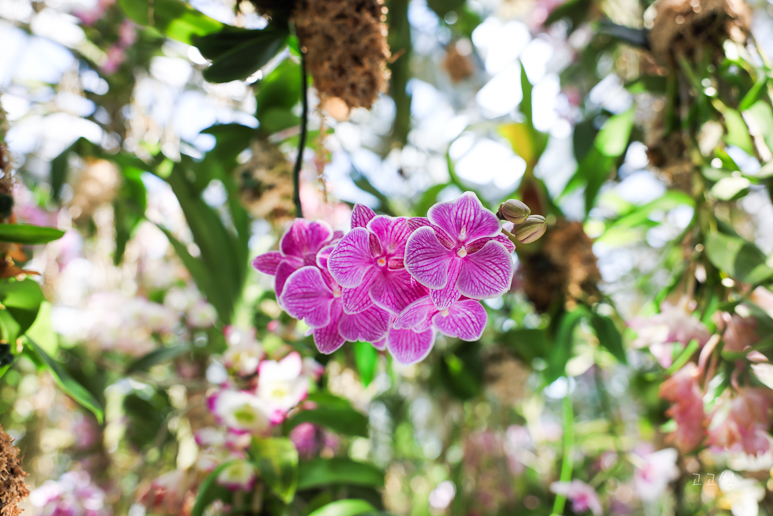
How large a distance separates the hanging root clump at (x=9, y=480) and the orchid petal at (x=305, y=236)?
0.25 m

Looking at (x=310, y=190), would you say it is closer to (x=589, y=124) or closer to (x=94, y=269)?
(x=589, y=124)

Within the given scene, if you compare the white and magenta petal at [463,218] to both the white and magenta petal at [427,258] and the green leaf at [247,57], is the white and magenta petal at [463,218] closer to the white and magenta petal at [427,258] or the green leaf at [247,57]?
the white and magenta petal at [427,258]

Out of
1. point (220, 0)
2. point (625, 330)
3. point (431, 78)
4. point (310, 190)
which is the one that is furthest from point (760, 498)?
point (431, 78)

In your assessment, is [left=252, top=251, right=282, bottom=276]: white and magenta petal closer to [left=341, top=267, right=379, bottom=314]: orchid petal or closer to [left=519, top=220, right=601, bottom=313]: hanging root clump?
[left=341, top=267, right=379, bottom=314]: orchid petal

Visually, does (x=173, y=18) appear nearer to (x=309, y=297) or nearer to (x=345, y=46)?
(x=345, y=46)

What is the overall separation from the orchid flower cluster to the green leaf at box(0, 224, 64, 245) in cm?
22

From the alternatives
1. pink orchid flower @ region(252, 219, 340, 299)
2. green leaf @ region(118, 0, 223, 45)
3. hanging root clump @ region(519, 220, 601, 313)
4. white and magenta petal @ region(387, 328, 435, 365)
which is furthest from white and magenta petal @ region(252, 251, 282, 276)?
hanging root clump @ region(519, 220, 601, 313)

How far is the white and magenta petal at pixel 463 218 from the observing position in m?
0.26

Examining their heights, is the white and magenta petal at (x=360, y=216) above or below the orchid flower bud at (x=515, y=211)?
below

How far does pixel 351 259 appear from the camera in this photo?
0.90 ft

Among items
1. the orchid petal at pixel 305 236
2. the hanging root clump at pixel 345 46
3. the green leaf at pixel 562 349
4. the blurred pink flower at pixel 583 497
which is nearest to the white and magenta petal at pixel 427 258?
the orchid petal at pixel 305 236

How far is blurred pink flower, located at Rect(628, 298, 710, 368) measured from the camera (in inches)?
19.6

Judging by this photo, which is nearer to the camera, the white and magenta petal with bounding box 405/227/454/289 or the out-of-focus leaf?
the white and magenta petal with bounding box 405/227/454/289

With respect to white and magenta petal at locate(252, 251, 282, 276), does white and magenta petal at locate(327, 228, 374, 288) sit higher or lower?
higher
